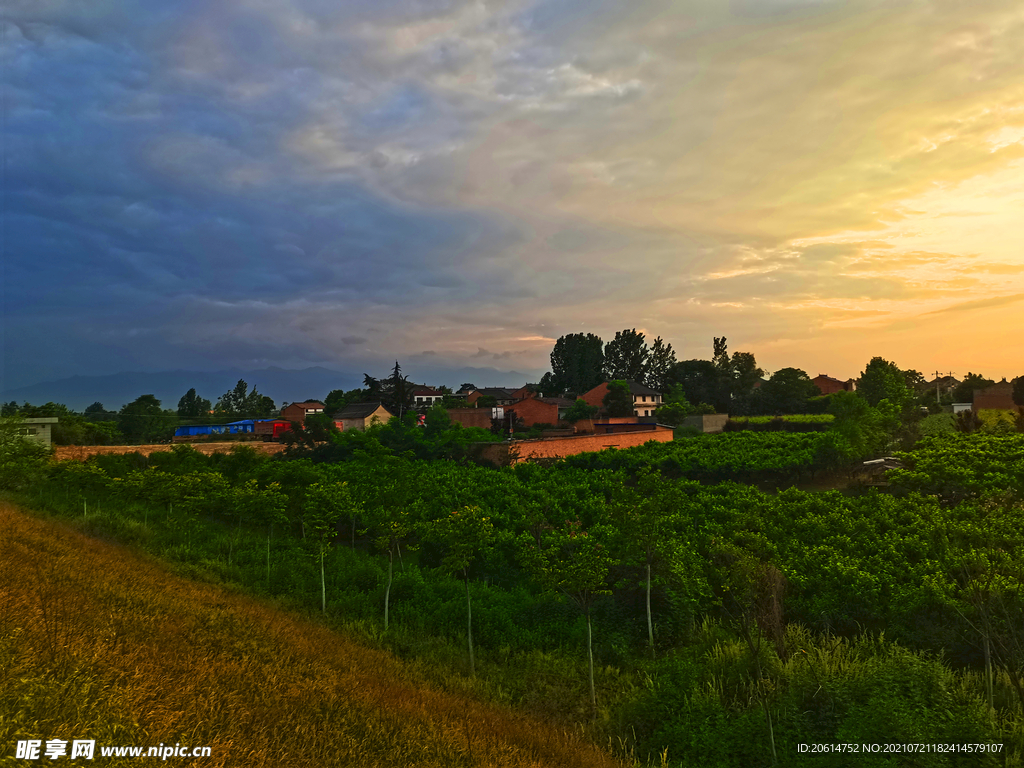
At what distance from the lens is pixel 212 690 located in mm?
6516

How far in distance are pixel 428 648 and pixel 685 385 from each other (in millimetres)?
92366

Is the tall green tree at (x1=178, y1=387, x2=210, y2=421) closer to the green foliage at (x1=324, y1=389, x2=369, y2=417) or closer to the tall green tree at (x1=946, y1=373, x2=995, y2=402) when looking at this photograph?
the green foliage at (x1=324, y1=389, x2=369, y2=417)

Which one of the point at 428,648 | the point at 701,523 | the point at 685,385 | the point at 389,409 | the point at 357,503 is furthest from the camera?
the point at 685,385

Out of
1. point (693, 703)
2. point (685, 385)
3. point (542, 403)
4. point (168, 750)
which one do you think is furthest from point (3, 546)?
point (685, 385)

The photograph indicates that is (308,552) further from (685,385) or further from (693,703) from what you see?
(685,385)

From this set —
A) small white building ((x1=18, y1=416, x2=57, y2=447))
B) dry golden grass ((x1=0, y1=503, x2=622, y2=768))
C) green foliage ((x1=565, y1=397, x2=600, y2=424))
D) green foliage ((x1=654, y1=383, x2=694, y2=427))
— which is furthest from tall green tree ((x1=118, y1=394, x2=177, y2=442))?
green foliage ((x1=654, y1=383, x2=694, y2=427))

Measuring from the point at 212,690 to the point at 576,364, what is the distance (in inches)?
3969

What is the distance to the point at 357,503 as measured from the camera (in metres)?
17.9

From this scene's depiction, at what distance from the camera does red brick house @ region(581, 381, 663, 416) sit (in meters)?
89.1

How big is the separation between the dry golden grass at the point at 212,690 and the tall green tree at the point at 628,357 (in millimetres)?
101141

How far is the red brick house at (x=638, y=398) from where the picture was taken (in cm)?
8906

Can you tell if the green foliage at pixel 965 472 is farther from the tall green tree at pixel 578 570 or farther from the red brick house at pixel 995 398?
the red brick house at pixel 995 398

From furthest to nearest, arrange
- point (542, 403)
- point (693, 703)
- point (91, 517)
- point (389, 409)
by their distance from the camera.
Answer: point (389, 409) → point (542, 403) → point (91, 517) → point (693, 703)

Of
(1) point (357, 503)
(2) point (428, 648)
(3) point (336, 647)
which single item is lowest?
(2) point (428, 648)
